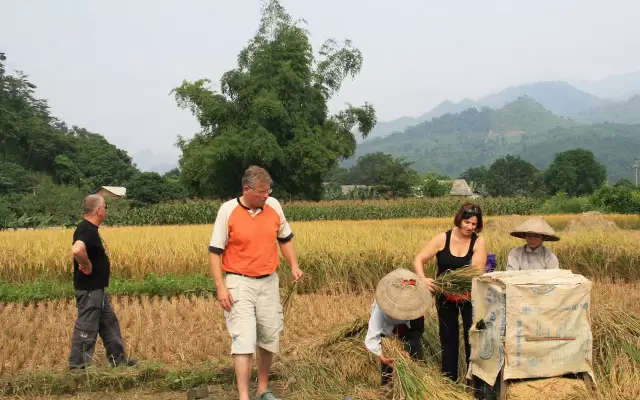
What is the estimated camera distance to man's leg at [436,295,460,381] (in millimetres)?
3859

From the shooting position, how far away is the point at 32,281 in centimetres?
897

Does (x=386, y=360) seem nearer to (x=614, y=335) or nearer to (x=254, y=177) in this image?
(x=254, y=177)

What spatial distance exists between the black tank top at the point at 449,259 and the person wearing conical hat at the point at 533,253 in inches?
15.3

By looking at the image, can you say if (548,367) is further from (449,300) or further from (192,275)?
(192,275)

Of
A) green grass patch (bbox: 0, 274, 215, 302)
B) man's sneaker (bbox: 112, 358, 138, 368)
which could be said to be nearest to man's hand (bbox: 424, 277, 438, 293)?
man's sneaker (bbox: 112, 358, 138, 368)

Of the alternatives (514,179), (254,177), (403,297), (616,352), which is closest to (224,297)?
(254,177)

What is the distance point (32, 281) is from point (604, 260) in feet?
30.2

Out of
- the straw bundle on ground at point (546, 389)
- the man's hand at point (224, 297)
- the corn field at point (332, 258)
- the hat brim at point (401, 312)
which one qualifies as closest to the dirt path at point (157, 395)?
the man's hand at point (224, 297)

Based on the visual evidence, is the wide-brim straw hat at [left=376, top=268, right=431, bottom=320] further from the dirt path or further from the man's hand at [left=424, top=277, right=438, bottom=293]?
the dirt path

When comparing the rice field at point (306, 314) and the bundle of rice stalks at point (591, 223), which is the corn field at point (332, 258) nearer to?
the rice field at point (306, 314)

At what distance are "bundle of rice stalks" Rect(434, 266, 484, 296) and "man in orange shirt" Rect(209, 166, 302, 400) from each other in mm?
1139

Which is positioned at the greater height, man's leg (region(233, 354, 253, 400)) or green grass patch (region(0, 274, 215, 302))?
man's leg (region(233, 354, 253, 400))

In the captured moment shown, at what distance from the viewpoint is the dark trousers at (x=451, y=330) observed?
3.86m

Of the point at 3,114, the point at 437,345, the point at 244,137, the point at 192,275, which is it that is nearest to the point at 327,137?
the point at 244,137
